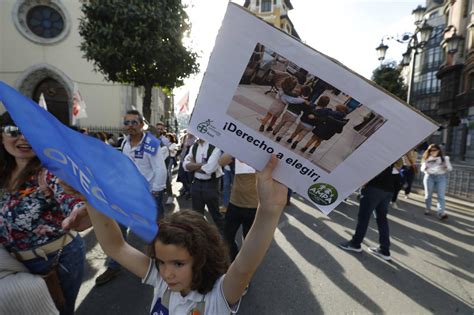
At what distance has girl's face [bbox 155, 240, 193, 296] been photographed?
118 cm

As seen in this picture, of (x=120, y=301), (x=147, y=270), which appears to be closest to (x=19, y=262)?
(x=147, y=270)

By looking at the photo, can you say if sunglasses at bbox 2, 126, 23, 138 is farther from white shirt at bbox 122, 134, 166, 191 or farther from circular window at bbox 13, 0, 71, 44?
circular window at bbox 13, 0, 71, 44

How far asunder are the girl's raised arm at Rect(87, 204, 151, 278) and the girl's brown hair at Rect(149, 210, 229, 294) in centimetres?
9

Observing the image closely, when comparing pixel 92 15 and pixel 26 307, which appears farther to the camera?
pixel 92 15

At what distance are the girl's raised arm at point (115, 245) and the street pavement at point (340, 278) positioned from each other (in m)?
1.71

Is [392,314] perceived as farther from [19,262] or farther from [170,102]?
[170,102]

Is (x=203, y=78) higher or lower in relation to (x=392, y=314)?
higher

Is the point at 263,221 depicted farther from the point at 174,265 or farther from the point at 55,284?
the point at 55,284

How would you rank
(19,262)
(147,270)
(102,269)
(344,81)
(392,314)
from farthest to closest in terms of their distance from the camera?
(102,269) < (392,314) < (19,262) < (147,270) < (344,81)

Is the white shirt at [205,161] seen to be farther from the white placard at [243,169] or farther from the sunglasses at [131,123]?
the sunglasses at [131,123]

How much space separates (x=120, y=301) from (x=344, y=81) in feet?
9.95

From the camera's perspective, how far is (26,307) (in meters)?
1.46

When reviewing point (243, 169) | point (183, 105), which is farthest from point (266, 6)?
point (243, 169)

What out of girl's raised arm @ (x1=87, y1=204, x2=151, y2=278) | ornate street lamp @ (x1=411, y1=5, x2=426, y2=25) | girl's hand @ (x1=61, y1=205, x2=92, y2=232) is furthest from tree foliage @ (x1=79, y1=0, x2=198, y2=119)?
girl's raised arm @ (x1=87, y1=204, x2=151, y2=278)
